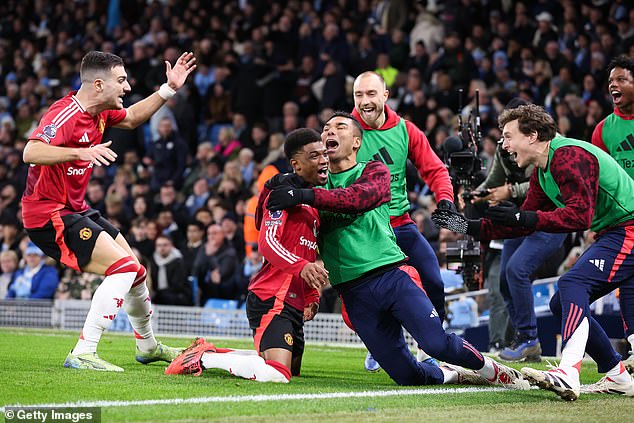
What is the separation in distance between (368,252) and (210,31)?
15.3 metres

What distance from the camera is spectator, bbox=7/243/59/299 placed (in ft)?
47.0

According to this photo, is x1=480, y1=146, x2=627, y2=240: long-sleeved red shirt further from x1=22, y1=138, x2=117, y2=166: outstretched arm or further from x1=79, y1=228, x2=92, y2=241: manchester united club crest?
x1=79, y1=228, x2=92, y2=241: manchester united club crest

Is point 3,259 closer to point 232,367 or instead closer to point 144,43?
Result: point 144,43

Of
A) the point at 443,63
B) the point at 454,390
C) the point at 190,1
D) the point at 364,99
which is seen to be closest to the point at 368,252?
the point at 454,390

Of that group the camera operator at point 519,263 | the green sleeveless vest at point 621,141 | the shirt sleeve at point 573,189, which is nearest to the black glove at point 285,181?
the shirt sleeve at point 573,189

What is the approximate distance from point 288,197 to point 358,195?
0.48m

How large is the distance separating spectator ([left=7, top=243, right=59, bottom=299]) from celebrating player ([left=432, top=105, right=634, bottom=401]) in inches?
366

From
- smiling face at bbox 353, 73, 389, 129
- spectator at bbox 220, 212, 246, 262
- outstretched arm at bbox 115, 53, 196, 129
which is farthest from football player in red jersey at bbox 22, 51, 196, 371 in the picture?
spectator at bbox 220, 212, 246, 262

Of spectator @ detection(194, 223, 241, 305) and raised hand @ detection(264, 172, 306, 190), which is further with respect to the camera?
spectator @ detection(194, 223, 241, 305)

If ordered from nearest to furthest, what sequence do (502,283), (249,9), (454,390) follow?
(454,390) < (502,283) < (249,9)

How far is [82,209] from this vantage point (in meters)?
7.25

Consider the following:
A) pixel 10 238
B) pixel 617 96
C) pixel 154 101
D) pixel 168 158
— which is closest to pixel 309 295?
pixel 154 101

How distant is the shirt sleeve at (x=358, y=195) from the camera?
6.00 metres

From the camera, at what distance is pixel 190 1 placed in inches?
859
